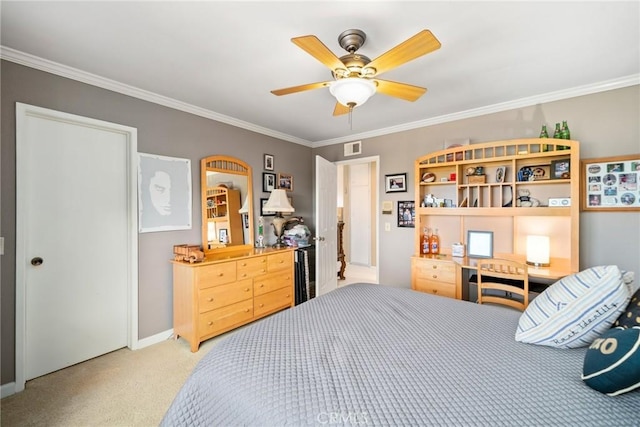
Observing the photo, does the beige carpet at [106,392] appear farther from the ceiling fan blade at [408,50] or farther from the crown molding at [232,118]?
the ceiling fan blade at [408,50]

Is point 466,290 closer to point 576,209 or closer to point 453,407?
point 576,209

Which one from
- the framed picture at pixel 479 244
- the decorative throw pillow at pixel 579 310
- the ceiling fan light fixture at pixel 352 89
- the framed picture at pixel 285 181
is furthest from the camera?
the framed picture at pixel 285 181

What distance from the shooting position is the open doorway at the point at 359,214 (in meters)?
6.05

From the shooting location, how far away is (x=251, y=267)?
3023 mm

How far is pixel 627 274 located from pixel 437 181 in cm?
211

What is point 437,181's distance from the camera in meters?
3.34

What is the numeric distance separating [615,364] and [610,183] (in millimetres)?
2390

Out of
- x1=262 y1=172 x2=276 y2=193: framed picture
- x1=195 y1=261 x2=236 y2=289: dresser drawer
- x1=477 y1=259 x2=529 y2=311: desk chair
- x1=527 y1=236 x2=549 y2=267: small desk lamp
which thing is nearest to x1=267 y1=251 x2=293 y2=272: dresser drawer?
x1=195 y1=261 x2=236 y2=289: dresser drawer

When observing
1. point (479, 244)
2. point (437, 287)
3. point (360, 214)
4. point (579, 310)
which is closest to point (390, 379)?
point (579, 310)

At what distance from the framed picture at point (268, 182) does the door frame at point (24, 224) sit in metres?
1.56

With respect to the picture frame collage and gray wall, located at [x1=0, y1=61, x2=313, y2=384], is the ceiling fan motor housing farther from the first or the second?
the picture frame collage

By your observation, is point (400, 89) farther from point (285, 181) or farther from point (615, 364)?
point (285, 181)

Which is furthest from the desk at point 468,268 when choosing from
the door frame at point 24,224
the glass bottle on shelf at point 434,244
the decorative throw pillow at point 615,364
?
the door frame at point 24,224

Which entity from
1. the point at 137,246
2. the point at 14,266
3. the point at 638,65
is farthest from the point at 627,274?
the point at 14,266
